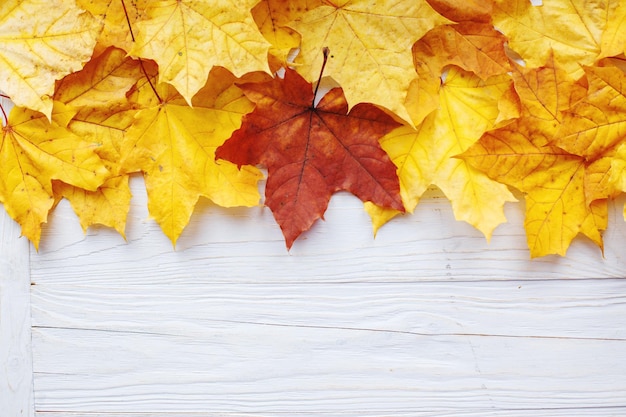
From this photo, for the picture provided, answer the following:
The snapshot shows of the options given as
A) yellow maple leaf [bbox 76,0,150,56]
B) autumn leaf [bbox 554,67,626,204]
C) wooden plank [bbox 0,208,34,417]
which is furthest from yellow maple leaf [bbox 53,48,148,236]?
autumn leaf [bbox 554,67,626,204]

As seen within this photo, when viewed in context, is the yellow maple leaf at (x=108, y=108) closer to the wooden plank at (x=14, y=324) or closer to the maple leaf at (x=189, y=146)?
the maple leaf at (x=189, y=146)

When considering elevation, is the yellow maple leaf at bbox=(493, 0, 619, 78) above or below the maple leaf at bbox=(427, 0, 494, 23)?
below

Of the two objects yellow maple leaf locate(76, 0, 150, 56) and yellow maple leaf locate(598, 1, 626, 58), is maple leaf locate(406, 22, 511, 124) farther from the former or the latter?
yellow maple leaf locate(76, 0, 150, 56)

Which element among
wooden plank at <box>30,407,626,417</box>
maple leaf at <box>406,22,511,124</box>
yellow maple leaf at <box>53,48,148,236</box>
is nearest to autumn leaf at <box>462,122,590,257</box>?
maple leaf at <box>406,22,511,124</box>

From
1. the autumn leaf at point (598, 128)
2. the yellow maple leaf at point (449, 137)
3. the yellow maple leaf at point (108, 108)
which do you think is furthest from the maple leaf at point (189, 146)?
the autumn leaf at point (598, 128)

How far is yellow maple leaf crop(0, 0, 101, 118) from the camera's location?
32.1 inches

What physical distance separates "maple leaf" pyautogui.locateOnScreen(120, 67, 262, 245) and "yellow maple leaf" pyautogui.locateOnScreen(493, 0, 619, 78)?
0.44 meters

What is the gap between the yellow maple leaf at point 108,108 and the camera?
87 cm

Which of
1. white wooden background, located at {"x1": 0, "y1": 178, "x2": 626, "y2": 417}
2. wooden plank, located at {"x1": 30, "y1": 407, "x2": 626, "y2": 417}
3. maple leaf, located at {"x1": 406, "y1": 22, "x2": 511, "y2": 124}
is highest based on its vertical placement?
maple leaf, located at {"x1": 406, "y1": 22, "x2": 511, "y2": 124}

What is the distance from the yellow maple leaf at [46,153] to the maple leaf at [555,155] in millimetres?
607

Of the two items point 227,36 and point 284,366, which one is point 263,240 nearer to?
point 284,366

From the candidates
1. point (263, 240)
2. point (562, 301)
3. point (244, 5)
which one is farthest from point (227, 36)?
point (562, 301)

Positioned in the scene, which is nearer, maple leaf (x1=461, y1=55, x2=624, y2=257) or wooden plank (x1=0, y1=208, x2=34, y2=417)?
maple leaf (x1=461, y1=55, x2=624, y2=257)

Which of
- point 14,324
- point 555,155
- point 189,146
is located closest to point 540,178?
point 555,155
